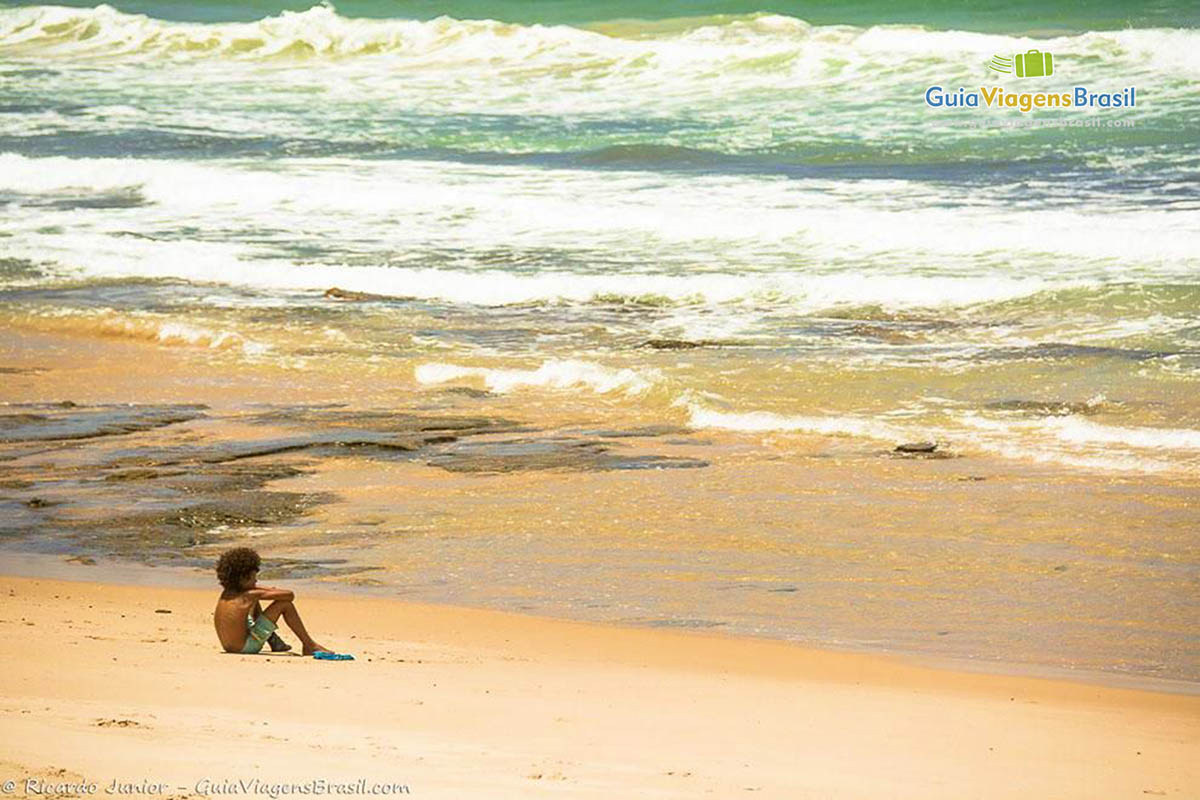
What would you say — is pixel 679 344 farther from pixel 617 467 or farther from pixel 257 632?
pixel 257 632

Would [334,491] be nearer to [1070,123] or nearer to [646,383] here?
[646,383]

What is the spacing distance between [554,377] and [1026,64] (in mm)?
24175

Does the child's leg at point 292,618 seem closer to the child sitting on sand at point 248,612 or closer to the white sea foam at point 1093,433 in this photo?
the child sitting on sand at point 248,612

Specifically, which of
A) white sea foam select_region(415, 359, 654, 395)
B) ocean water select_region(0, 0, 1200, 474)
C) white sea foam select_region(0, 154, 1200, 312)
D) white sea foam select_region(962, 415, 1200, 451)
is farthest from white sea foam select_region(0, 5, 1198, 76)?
white sea foam select_region(962, 415, 1200, 451)

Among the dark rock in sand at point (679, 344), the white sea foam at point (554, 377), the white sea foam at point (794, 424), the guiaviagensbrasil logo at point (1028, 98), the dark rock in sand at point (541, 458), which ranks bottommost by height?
the white sea foam at point (794, 424)

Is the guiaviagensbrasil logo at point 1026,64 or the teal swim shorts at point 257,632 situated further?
the guiaviagensbrasil logo at point 1026,64

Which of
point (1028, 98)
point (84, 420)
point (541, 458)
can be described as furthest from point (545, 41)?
point (541, 458)

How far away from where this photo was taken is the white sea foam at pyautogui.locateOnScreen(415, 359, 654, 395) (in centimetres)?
1255

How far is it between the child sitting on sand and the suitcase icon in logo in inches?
1143

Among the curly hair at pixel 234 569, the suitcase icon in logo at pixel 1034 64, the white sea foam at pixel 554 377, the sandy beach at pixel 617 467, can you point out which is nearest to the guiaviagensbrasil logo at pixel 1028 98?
the suitcase icon in logo at pixel 1034 64

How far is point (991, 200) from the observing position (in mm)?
22500

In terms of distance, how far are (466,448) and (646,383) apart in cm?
205

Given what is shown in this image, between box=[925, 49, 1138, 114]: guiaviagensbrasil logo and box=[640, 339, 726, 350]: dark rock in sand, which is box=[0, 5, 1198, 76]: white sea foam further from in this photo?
box=[640, 339, 726, 350]: dark rock in sand

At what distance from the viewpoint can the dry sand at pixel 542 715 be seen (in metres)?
4.89
